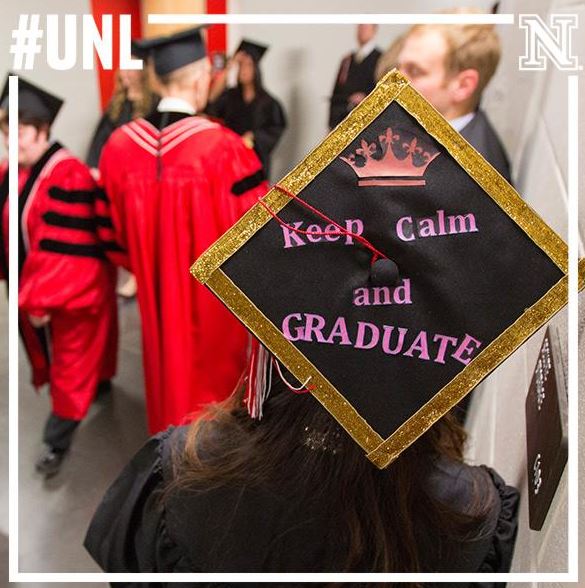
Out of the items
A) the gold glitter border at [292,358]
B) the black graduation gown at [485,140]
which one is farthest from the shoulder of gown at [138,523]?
the black graduation gown at [485,140]

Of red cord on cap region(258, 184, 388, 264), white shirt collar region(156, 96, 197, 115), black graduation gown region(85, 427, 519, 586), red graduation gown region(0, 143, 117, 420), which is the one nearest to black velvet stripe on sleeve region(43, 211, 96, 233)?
red graduation gown region(0, 143, 117, 420)

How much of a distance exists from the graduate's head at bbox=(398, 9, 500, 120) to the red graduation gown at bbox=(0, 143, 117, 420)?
0.88 metres

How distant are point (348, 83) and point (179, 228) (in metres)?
0.84

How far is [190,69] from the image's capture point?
1.53 metres

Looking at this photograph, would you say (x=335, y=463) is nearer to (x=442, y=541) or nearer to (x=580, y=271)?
(x=442, y=541)

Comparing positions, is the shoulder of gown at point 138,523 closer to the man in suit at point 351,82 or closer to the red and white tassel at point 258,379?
the red and white tassel at point 258,379

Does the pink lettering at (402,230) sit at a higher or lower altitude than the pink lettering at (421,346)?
higher

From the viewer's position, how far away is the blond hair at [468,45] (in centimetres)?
140

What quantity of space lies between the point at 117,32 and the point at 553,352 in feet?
1.87

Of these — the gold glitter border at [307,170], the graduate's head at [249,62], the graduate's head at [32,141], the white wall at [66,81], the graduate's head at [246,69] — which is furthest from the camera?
the graduate's head at [246,69]

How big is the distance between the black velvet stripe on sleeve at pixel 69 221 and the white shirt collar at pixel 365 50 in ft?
2.96

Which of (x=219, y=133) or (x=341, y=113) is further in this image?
(x=341, y=113)

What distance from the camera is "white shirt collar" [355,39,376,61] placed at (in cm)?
178

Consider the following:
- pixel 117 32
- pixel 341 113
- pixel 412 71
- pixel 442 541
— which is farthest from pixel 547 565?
pixel 341 113
